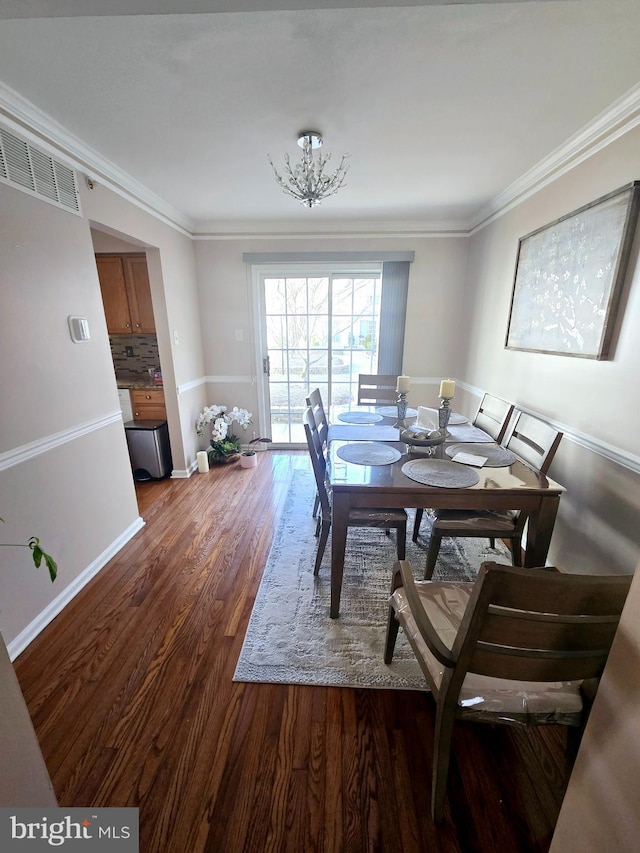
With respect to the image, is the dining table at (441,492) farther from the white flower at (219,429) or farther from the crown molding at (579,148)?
the white flower at (219,429)

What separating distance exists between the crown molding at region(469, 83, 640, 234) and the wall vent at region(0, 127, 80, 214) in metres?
2.72

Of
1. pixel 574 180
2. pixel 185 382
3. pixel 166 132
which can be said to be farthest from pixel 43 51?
pixel 574 180

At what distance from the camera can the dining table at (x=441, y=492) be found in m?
1.42

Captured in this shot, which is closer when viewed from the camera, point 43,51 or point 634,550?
point 43,51

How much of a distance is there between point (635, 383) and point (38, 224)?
9.51 feet

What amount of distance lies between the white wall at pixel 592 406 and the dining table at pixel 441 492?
343mm

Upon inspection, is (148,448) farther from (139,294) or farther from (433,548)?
(433,548)

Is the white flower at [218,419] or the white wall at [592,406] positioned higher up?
the white wall at [592,406]

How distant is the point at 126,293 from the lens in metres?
3.19

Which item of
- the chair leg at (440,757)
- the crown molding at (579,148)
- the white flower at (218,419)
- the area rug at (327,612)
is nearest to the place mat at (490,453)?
the area rug at (327,612)

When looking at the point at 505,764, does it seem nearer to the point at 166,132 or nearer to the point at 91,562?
the point at 91,562

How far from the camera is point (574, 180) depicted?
1.86m

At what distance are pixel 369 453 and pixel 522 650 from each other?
3.52ft

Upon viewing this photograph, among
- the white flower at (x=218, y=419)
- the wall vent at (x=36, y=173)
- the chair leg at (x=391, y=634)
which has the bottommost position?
the chair leg at (x=391, y=634)
